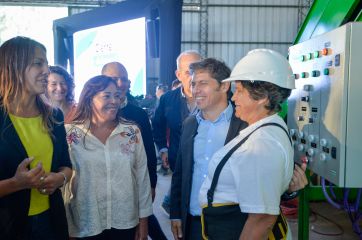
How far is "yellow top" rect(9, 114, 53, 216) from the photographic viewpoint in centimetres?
167

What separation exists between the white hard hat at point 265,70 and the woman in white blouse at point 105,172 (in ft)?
2.81

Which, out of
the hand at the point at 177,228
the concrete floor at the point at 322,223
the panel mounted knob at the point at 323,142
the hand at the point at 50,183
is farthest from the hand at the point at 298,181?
the concrete floor at the point at 322,223

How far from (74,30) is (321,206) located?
227 inches

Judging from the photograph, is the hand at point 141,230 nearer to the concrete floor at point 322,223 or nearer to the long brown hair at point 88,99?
the long brown hair at point 88,99

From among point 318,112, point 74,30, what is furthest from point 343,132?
point 74,30

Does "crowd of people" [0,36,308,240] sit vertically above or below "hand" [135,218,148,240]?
above

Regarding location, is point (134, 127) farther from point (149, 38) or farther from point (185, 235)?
point (149, 38)

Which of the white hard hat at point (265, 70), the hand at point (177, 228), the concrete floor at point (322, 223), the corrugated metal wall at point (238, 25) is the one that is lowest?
the concrete floor at point (322, 223)

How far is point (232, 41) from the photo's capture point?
47.0 feet

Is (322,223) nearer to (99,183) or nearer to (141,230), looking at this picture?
(141,230)

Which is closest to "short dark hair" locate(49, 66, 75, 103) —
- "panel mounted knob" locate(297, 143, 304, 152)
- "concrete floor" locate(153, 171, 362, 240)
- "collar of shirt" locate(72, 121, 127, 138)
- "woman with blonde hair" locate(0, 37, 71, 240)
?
"collar of shirt" locate(72, 121, 127, 138)

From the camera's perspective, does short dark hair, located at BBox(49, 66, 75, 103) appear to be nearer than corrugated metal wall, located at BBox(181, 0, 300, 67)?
Yes

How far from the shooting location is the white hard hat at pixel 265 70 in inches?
53.7

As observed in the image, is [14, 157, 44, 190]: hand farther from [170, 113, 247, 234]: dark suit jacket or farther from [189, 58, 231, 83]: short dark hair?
[189, 58, 231, 83]: short dark hair
